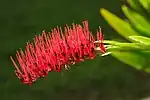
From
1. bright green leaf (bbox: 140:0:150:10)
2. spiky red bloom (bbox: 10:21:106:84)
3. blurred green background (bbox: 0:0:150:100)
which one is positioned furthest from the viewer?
blurred green background (bbox: 0:0:150:100)

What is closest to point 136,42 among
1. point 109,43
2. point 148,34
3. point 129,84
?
point 109,43

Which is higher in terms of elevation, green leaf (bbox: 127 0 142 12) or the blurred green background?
green leaf (bbox: 127 0 142 12)

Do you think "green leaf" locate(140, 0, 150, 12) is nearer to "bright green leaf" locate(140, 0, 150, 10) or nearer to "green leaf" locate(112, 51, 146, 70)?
"bright green leaf" locate(140, 0, 150, 10)

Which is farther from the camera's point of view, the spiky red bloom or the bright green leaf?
the bright green leaf

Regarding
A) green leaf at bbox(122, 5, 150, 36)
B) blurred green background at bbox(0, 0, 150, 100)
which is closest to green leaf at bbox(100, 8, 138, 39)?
green leaf at bbox(122, 5, 150, 36)

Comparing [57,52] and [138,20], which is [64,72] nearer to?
[138,20]

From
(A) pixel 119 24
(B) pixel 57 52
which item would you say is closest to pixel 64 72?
(A) pixel 119 24

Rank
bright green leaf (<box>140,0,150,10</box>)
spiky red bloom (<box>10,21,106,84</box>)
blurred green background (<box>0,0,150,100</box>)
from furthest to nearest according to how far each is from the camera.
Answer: blurred green background (<box>0,0,150,100</box>) → bright green leaf (<box>140,0,150,10</box>) → spiky red bloom (<box>10,21,106,84</box>)
